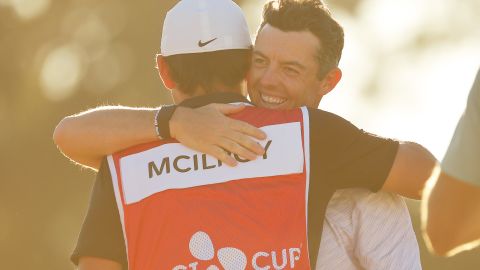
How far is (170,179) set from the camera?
6.39 metres

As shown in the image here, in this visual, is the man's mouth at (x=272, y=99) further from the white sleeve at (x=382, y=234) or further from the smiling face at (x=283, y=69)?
the white sleeve at (x=382, y=234)

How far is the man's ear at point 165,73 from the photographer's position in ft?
22.0

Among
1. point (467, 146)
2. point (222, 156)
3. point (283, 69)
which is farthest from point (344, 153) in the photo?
point (467, 146)

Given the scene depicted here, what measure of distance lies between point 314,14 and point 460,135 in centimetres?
293

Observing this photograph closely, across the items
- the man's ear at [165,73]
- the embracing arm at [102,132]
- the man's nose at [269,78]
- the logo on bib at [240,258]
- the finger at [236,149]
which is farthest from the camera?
the man's nose at [269,78]

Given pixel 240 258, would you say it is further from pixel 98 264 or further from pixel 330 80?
pixel 330 80

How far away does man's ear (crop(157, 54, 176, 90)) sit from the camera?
670 cm

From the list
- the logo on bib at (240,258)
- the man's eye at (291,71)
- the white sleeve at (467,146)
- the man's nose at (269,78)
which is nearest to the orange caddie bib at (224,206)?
the logo on bib at (240,258)

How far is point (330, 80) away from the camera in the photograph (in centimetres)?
788

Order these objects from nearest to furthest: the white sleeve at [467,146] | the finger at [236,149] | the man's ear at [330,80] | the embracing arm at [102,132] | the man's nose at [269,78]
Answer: the white sleeve at [467,146]
the finger at [236,149]
the embracing arm at [102,132]
the man's nose at [269,78]
the man's ear at [330,80]

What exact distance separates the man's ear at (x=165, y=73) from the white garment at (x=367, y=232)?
0.78 metres

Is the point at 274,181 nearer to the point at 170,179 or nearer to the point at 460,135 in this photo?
the point at 170,179

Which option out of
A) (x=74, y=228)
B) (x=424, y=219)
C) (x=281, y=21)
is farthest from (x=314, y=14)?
(x=74, y=228)

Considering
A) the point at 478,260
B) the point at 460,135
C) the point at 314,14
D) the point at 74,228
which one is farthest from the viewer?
the point at 74,228
